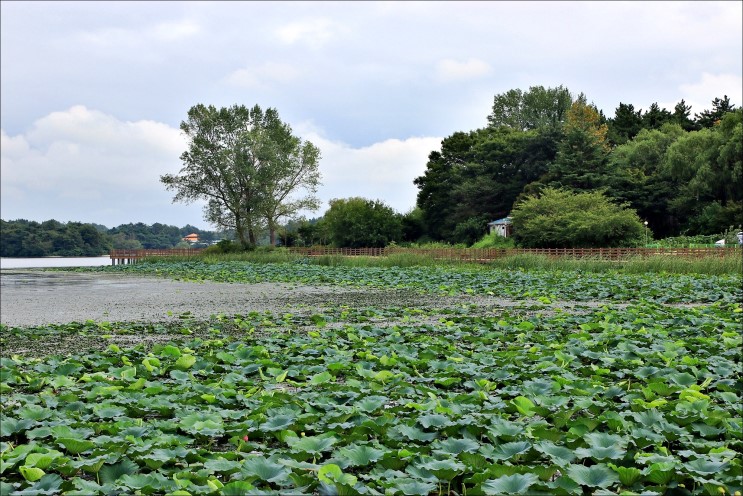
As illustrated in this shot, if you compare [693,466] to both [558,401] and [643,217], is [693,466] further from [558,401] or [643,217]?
[643,217]

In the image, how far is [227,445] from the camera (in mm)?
2910

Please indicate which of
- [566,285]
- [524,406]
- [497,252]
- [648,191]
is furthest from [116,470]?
[648,191]

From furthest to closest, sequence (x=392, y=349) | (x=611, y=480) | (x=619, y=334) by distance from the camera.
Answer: (x=619, y=334), (x=392, y=349), (x=611, y=480)

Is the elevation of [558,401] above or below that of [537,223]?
below

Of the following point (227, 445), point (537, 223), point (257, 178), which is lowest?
point (227, 445)

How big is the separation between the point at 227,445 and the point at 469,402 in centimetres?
123

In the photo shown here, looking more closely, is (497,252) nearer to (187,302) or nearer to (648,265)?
(648,265)

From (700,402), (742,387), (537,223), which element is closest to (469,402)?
(700,402)

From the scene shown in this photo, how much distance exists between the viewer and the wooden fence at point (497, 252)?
20.0 metres

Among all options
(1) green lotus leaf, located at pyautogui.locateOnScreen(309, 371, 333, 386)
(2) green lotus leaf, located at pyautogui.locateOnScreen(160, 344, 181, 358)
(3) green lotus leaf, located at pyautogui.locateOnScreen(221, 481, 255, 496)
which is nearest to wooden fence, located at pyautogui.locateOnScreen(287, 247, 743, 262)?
(2) green lotus leaf, located at pyautogui.locateOnScreen(160, 344, 181, 358)

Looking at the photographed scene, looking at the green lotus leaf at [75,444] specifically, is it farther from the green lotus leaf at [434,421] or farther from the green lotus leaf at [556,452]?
the green lotus leaf at [556,452]

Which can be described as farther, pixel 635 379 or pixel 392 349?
pixel 392 349

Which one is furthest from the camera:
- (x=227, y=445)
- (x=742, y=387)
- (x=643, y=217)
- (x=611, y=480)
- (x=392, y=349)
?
(x=643, y=217)

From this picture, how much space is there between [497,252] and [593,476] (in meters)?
24.4
